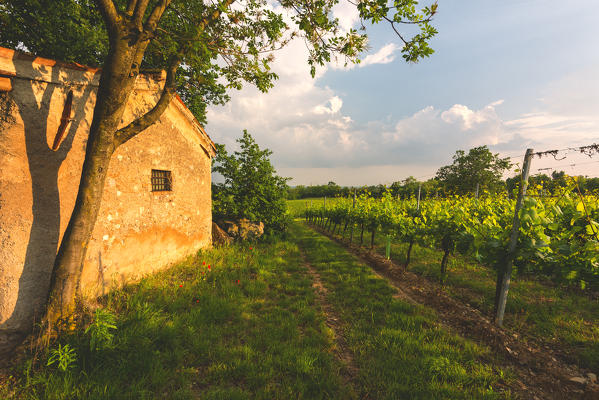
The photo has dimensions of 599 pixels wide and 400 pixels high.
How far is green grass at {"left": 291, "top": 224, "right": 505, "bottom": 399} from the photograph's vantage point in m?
2.63

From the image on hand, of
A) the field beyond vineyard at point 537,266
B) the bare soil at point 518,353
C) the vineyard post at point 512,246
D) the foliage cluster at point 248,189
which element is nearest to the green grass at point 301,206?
the foliage cluster at point 248,189

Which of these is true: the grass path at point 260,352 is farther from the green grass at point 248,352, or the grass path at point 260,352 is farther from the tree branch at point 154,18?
the tree branch at point 154,18

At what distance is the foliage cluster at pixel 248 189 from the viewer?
965cm

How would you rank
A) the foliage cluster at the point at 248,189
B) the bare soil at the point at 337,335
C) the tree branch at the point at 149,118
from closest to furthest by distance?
the bare soil at the point at 337,335
the tree branch at the point at 149,118
the foliage cluster at the point at 248,189

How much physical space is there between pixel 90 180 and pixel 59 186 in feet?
3.63

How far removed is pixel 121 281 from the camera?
4691mm

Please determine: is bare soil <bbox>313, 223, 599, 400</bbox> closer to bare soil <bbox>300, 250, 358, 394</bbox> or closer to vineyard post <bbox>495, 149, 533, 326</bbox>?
vineyard post <bbox>495, 149, 533, 326</bbox>

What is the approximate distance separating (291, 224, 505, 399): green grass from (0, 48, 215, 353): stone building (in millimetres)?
5081

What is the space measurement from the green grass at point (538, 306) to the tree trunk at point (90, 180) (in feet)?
26.1

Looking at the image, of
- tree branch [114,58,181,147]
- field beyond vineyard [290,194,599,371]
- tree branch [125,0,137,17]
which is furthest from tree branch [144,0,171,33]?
field beyond vineyard [290,194,599,371]

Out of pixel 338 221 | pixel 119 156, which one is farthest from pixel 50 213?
pixel 338 221

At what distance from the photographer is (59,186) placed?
3.69m

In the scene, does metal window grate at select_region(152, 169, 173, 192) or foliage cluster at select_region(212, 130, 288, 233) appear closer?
metal window grate at select_region(152, 169, 173, 192)

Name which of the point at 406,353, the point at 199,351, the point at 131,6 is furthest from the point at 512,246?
the point at 131,6
